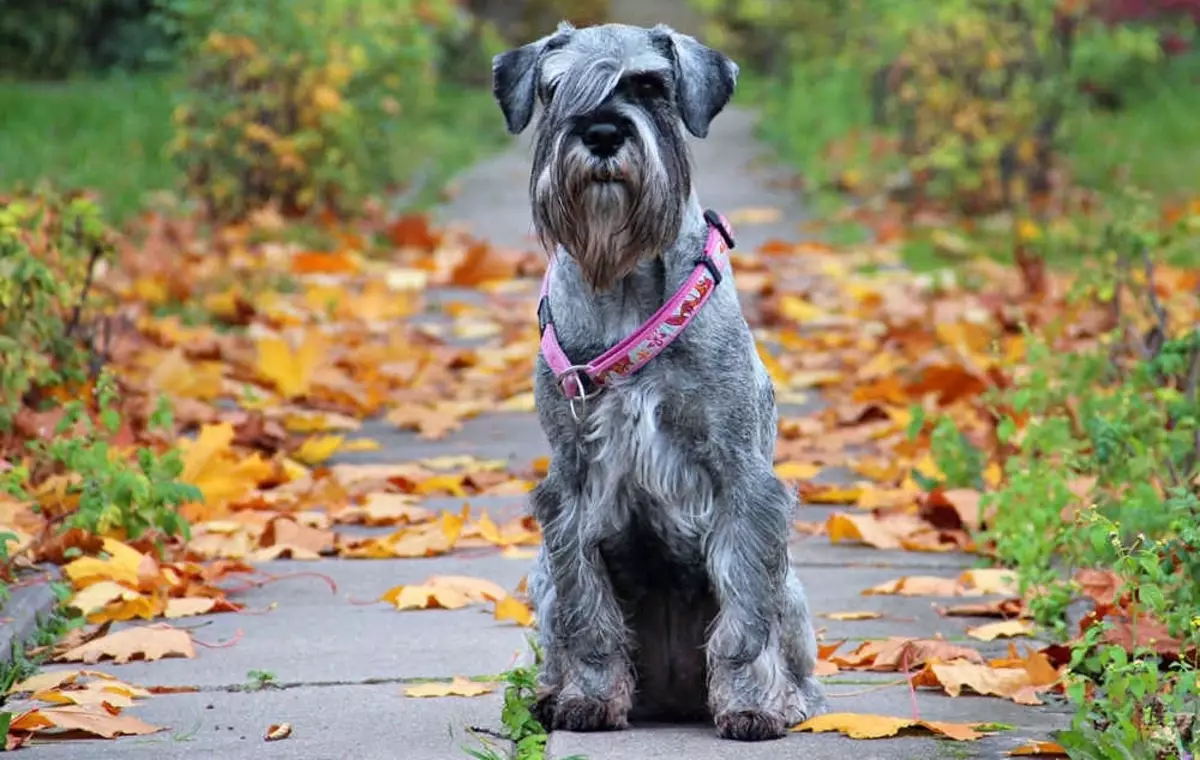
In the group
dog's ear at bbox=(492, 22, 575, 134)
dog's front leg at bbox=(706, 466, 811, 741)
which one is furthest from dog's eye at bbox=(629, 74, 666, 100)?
dog's front leg at bbox=(706, 466, 811, 741)

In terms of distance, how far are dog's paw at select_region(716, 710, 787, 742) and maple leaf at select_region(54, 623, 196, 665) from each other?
1.63 m

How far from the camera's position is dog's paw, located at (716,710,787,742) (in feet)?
14.8

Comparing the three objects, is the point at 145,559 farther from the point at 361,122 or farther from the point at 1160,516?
the point at 361,122

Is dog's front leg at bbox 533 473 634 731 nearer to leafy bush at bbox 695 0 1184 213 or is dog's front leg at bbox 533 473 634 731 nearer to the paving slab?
the paving slab

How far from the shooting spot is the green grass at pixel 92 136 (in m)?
14.1

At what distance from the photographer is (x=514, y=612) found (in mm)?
5719

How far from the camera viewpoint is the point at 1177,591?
493 centimetres

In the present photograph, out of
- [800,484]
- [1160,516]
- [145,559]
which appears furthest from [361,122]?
[1160,516]

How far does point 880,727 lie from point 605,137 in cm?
145

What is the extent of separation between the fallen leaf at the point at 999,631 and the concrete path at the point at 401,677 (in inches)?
2.2

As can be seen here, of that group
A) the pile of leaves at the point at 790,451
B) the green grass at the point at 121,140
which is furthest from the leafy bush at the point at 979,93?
the green grass at the point at 121,140

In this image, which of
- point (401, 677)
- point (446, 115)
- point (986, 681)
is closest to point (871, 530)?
point (986, 681)

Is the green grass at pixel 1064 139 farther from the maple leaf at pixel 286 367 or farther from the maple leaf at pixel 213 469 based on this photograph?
the maple leaf at pixel 213 469

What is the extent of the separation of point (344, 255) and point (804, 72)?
11.5 metres
